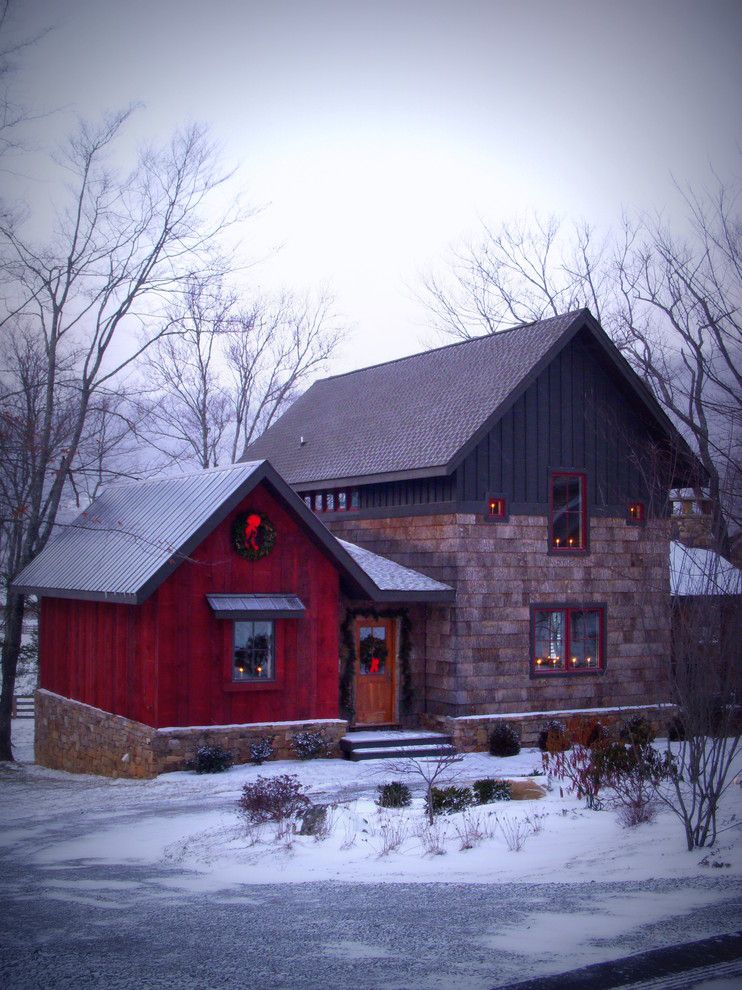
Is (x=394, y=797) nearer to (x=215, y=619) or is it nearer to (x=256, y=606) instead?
(x=256, y=606)

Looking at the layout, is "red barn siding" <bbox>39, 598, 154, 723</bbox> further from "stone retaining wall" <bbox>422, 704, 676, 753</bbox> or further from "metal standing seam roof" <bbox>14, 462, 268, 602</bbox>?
"stone retaining wall" <bbox>422, 704, 676, 753</bbox>

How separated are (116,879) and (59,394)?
20752 millimetres

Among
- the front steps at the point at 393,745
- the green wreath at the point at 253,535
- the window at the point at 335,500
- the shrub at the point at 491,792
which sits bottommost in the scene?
the front steps at the point at 393,745

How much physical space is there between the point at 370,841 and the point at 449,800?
1831 millimetres

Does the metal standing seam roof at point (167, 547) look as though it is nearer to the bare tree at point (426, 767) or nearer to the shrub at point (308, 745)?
the shrub at point (308, 745)

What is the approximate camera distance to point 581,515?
21828mm

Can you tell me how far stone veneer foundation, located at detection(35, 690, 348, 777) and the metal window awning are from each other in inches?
75.8

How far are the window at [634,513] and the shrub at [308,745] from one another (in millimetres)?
8283

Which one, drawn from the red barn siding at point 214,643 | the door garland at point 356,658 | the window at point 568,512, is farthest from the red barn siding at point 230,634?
the window at point 568,512

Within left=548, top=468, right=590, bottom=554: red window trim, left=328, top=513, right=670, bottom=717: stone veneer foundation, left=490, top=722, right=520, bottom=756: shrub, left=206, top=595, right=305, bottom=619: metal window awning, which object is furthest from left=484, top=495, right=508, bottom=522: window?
left=206, top=595, right=305, bottom=619: metal window awning

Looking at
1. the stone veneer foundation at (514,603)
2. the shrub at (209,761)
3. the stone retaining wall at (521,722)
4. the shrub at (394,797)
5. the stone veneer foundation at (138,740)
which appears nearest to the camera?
the shrub at (394,797)

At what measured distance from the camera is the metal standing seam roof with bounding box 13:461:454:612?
17.5 m

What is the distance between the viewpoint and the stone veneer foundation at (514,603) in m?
20.4

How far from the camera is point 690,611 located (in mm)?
10789
